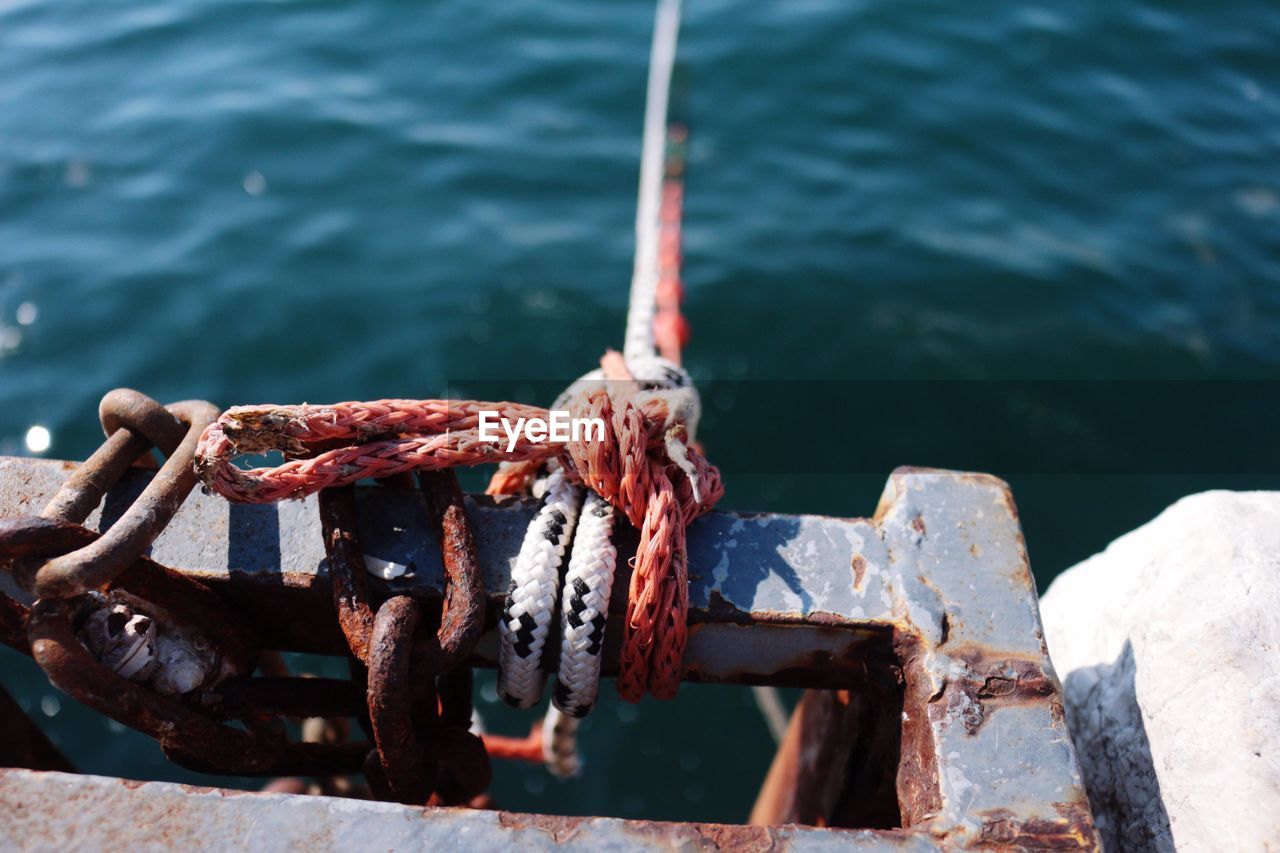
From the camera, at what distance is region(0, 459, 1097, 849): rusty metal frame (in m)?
1.38

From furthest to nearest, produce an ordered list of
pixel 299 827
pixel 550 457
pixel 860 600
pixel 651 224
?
pixel 651 224 → pixel 550 457 → pixel 860 600 → pixel 299 827

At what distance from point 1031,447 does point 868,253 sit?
56.2 inches

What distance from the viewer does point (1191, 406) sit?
4.29 m

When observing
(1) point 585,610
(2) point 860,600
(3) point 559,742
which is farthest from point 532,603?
(3) point 559,742

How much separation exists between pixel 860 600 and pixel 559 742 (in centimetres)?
137

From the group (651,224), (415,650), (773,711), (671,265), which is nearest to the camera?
(415,650)

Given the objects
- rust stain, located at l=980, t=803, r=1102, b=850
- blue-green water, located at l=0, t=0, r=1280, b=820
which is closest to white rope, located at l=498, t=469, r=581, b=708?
rust stain, located at l=980, t=803, r=1102, b=850

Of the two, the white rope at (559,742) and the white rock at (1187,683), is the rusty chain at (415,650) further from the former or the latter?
the white rock at (1187,683)

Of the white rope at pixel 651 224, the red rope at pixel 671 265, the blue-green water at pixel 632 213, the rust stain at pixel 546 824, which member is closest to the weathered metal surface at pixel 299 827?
the rust stain at pixel 546 824

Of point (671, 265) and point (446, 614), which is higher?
point (446, 614)

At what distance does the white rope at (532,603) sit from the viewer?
1.52 metres

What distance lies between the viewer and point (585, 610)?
1511mm

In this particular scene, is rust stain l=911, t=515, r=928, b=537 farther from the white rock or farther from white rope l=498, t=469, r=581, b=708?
white rope l=498, t=469, r=581, b=708

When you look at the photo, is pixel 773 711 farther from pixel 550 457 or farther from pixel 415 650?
pixel 415 650
